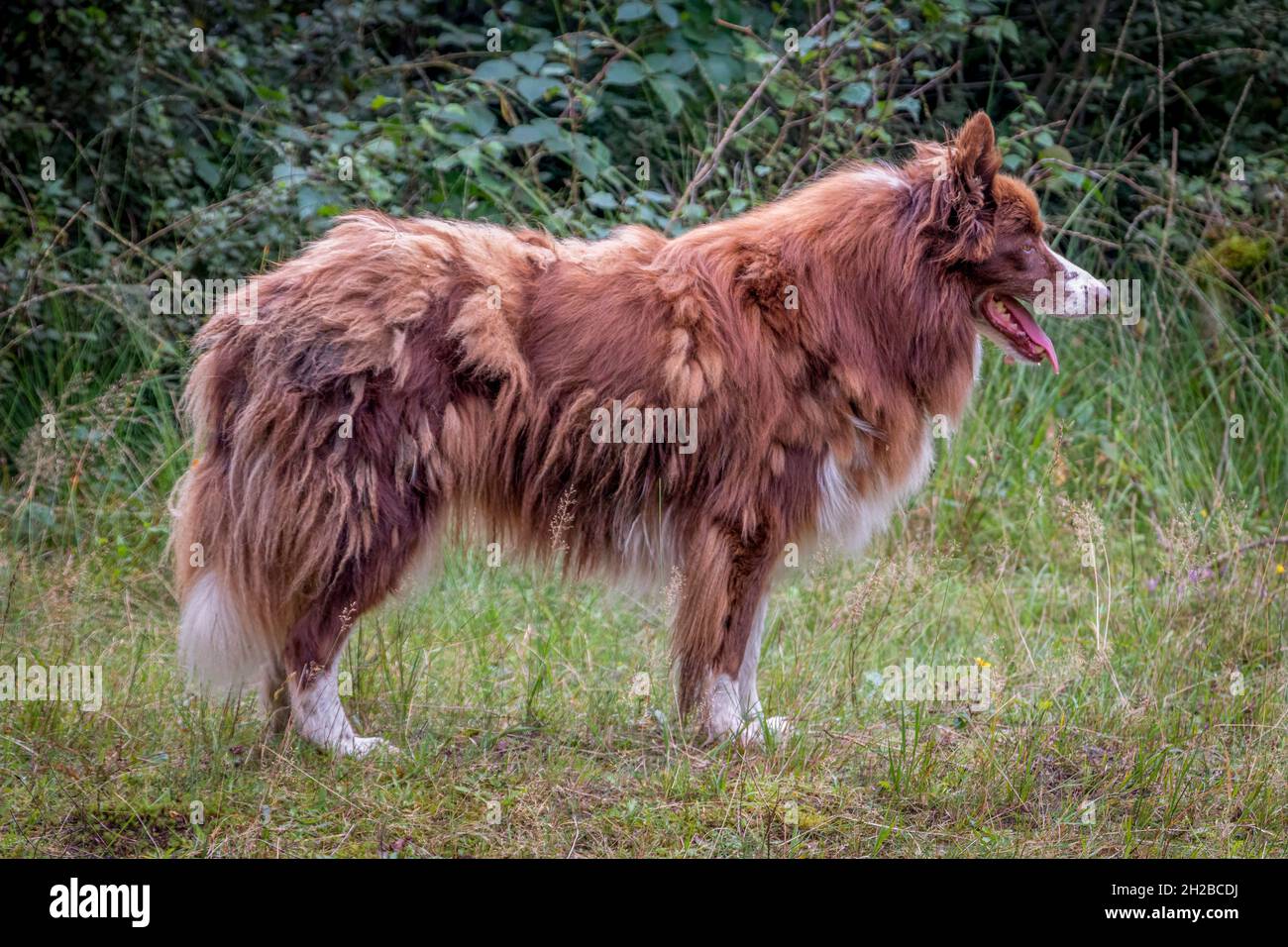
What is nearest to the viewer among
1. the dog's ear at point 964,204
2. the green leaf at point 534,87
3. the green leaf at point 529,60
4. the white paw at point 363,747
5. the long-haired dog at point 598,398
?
the long-haired dog at point 598,398

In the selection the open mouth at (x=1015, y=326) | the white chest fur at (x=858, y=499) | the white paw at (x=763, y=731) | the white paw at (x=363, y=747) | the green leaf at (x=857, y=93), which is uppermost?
the green leaf at (x=857, y=93)

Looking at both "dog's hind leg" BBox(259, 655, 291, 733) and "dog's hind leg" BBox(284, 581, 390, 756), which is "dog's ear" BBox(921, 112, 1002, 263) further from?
"dog's hind leg" BBox(259, 655, 291, 733)

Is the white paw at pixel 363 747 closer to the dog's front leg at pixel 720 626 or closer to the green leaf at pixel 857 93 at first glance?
the dog's front leg at pixel 720 626

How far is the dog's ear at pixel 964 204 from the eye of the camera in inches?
191

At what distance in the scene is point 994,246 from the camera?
4902mm

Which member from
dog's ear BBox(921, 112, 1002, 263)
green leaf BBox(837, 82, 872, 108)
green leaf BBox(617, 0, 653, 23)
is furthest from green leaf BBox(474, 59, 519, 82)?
dog's ear BBox(921, 112, 1002, 263)

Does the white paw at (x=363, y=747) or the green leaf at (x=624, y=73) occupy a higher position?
the green leaf at (x=624, y=73)

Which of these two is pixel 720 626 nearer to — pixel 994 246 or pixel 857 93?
pixel 994 246

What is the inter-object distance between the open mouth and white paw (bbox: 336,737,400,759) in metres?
2.69

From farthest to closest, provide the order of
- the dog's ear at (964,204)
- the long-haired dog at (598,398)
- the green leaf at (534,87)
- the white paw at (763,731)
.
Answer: the green leaf at (534,87) → the dog's ear at (964,204) → the white paw at (763,731) → the long-haired dog at (598,398)

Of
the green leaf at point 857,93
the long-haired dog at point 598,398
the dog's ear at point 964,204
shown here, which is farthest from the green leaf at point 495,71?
the dog's ear at point 964,204

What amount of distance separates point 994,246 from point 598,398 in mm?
1574

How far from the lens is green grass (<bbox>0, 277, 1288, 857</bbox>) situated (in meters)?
4.18

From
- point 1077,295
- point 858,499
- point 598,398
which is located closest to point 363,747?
point 598,398
